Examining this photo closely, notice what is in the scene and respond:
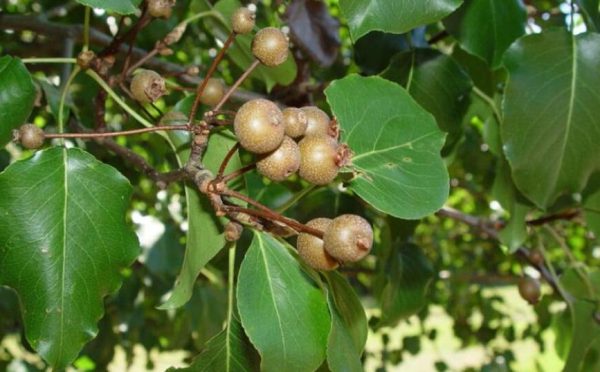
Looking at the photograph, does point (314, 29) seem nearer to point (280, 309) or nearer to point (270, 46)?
point (270, 46)

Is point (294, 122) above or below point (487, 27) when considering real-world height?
above

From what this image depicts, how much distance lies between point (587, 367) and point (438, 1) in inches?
52.9

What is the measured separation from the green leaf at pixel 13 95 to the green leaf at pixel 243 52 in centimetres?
51

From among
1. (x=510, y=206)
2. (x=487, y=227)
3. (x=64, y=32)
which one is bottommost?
(x=487, y=227)

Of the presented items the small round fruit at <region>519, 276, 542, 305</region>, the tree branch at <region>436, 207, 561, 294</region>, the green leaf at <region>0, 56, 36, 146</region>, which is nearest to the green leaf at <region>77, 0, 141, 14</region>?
the green leaf at <region>0, 56, 36, 146</region>

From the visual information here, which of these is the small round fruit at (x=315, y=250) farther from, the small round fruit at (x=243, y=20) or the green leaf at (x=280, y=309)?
the small round fruit at (x=243, y=20)

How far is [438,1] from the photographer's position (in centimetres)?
117

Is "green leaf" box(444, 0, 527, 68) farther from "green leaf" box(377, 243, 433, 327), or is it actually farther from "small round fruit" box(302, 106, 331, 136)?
"green leaf" box(377, 243, 433, 327)

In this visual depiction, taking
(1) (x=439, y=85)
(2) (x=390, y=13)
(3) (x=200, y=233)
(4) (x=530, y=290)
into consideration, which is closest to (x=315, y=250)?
(3) (x=200, y=233)

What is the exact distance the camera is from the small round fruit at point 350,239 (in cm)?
96

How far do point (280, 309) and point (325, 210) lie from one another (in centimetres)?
91

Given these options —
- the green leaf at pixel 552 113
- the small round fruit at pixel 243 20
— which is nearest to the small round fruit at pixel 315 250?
the small round fruit at pixel 243 20

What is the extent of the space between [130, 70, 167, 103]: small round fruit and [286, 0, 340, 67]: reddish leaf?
58 centimetres

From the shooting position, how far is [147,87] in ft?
4.22
